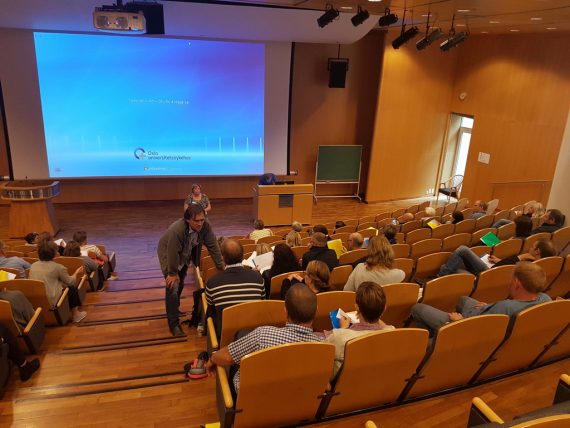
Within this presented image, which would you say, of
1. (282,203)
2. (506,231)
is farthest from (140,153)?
(506,231)

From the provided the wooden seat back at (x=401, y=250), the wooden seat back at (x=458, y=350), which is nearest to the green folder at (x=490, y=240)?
the wooden seat back at (x=401, y=250)

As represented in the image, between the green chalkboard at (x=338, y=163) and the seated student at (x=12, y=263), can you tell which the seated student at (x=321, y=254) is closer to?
the seated student at (x=12, y=263)

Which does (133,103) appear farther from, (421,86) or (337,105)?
(421,86)

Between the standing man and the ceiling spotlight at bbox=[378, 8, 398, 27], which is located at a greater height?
the ceiling spotlight at bbox=[378, 8, 398, 27]

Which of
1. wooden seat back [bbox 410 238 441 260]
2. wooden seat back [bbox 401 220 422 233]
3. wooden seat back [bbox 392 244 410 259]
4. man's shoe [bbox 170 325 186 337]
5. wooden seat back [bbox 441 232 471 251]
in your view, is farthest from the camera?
wooden seat back [bbox 401 220 422 233]

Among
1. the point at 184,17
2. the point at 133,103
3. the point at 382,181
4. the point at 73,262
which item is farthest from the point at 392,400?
the point at 382,181

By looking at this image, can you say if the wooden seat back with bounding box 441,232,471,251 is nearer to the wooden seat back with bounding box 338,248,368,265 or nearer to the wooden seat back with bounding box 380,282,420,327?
the wooden seat back with bounding box 338,248,368,265

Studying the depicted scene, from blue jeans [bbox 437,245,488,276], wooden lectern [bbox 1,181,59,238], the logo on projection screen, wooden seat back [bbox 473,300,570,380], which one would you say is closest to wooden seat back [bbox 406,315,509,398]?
wooden seat back [bbox 473,300,570,380]

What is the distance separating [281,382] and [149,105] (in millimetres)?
8619

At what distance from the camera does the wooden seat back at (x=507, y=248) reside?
512 cm

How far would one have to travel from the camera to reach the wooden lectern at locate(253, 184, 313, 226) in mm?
9570

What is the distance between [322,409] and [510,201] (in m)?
9.69

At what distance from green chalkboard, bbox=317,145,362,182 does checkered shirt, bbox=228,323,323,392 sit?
948 centimetres

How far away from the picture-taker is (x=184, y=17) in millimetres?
8328
